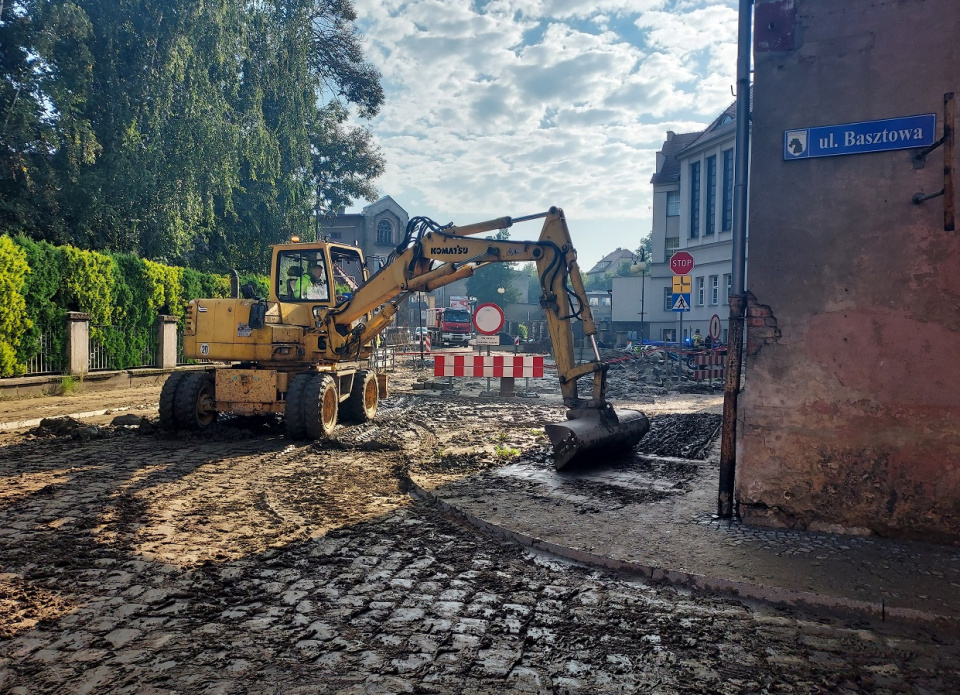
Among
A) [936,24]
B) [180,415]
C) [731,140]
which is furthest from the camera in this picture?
[731,140]

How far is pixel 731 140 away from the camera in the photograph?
35.3m

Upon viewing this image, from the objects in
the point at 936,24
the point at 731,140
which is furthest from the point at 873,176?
the point at 731,140

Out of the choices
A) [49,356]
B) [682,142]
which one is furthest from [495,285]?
[49,356]

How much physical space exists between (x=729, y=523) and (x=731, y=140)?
34.3m

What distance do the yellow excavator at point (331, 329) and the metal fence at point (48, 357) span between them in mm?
7297

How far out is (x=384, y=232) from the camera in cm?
6994

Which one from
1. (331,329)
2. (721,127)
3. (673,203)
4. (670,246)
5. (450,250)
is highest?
(721,127)

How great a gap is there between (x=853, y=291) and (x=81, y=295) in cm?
1767

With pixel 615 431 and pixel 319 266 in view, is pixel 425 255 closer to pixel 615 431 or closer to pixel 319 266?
pixel 319 266

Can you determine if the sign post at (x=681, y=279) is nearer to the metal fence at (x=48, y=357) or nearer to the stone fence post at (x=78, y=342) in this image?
the stone fence post at (x=78, y=342)

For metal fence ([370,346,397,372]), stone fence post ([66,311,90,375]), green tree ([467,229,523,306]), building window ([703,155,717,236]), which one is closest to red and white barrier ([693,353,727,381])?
→ metal fence ([370,346,397,372])

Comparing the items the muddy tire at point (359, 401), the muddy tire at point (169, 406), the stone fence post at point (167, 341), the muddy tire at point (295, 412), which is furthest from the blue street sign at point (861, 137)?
the stone fence post at point (167, 341)

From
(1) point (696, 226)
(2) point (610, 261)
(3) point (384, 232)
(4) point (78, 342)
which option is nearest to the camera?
(4) point (78, 342)

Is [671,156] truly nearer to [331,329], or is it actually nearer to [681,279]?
[681,279]
